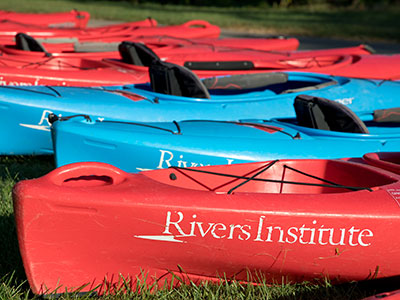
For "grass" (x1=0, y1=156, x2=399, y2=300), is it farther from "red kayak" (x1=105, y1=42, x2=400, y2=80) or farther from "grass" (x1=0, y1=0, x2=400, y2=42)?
"grass" (x1=0, y1=0, x2=400, y2=42)

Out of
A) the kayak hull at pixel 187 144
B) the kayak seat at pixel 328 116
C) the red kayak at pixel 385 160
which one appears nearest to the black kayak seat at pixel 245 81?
the kayak seat at pixel 328 116

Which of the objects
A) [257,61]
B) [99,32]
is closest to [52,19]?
[99,32]

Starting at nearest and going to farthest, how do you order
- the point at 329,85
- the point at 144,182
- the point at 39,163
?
1. the point at 144,182
2. the point at 39,163
3. the point at 329,85

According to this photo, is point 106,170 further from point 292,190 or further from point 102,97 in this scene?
point 102,97

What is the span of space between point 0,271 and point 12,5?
18.3 metres

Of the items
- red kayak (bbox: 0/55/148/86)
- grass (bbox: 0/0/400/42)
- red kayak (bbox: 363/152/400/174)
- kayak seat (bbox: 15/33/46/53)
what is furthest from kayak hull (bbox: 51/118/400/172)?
grass (bbox: 0/0/400/42)

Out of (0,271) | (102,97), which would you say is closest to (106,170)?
(0,271)

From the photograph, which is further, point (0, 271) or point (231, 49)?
point (231, 49)

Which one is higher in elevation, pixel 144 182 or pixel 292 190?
pixel 144 182

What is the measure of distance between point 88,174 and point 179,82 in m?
2.62

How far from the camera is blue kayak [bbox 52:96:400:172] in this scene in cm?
430

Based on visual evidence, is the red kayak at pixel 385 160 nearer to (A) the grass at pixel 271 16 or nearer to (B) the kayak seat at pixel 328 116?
(B) the kayak seat at pixel 328 116

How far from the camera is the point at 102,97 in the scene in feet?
17.6

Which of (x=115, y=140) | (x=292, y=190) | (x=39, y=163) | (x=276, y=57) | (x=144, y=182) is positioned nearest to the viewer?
(x=144, y=182)
